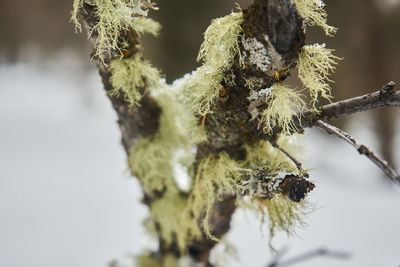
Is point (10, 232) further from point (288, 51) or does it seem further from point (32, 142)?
point (288, 51)

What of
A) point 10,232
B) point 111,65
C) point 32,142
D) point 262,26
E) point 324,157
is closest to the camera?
point 262,26

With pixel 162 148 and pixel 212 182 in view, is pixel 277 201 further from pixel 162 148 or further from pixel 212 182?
pixel 162 148

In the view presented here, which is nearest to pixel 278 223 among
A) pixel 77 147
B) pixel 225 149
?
pixel 225 149

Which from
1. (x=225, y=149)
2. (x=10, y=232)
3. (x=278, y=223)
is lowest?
(x=278, y=223)

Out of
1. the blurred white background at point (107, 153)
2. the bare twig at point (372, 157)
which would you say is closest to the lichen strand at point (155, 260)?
the blurred white background at point (107, 153)

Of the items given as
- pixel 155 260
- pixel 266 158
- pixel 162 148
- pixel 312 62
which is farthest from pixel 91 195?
pixel 312 62
